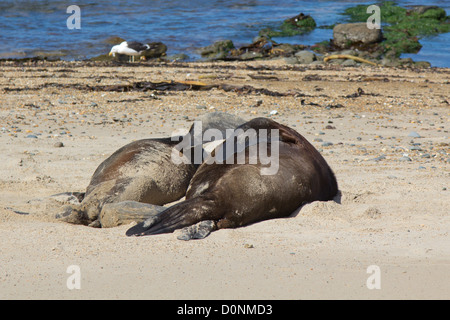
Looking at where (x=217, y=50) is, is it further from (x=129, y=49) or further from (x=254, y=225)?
(x=254, y=225)

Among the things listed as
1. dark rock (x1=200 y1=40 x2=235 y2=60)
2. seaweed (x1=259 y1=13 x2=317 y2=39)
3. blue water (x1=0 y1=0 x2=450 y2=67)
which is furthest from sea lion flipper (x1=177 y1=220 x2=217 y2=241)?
seaweed (x1=259 y1=13 x2=317 y2=39)

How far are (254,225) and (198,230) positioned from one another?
45cm

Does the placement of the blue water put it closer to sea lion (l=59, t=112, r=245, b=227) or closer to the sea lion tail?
sea lion (l=59, t=112, r=245, b=227)

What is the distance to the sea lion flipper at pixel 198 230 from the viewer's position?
387 cm

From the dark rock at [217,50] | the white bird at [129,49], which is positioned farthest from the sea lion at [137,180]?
the dark rock at [217,50]

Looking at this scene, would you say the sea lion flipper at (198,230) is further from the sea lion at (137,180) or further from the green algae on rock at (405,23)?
the green algae on rock at (405,23)

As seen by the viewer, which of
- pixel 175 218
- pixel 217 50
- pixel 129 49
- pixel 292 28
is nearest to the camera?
pixel 175 218

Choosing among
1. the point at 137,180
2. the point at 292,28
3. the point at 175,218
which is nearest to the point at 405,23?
the point at 292,28

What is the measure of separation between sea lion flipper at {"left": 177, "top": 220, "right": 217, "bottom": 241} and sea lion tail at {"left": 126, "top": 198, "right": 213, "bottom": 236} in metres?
0.06

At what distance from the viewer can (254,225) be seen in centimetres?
421

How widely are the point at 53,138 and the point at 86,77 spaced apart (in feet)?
15.5
